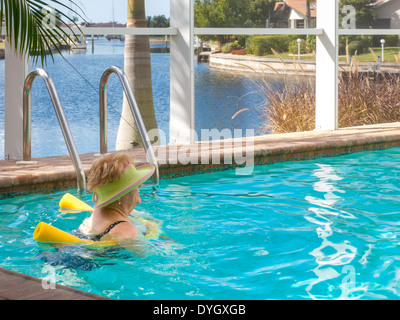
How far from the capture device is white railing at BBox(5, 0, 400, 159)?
648cm

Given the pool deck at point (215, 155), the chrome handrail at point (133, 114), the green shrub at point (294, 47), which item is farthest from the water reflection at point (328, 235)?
the green shrub at point (294, 47)

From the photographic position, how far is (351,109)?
10031 mm

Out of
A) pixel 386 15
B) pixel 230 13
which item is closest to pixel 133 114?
pixel 230 13

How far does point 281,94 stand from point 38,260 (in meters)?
6.29

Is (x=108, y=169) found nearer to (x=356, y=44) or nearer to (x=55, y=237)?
(x=55, y=237)

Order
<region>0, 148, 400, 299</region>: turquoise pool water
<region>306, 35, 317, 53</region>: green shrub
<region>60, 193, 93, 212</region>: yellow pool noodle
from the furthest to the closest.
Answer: <region>306, 35, 317, 53</region>: green shrub < <region>60, 193, 93, 212</region>: yellow pool noodle < <region>0, 148, 400, 299</region>: turquoise pool water

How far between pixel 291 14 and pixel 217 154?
11.8 feet

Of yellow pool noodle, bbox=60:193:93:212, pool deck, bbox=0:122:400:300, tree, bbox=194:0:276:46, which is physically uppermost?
tree, bbox=194:0:276:46

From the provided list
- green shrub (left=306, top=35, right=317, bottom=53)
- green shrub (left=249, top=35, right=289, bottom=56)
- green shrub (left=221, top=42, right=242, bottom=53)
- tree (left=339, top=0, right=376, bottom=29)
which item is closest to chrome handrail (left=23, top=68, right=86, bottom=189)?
green shrub (left=221, top=42, right=242, bottom=53)

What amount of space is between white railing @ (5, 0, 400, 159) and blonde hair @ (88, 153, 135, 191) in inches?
104

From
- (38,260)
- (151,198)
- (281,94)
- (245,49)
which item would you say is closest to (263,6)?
(245,49)

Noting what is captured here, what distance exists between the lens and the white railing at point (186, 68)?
21.3ft

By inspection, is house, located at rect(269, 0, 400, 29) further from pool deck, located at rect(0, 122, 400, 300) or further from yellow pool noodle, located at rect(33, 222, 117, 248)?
yellow pool noodle, located at rect(33, 222, 117, 248)
